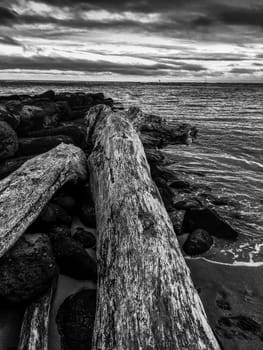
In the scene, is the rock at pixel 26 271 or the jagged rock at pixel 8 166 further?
the jagged rock at pixel 8 166

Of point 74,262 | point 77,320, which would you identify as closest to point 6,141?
point 74,262

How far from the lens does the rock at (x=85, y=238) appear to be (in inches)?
153

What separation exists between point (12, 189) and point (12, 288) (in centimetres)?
108

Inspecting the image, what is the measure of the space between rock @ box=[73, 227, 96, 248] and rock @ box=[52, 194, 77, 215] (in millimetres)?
583

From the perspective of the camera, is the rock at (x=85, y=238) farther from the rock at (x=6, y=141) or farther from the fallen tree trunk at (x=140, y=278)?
the rock at (x=6, y=141)

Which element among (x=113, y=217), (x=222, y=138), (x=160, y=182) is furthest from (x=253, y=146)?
(x=113, y=217)

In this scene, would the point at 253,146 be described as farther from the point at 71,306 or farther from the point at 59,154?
the point at 71,306

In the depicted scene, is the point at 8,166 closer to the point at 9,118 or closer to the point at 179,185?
the point at 9,118

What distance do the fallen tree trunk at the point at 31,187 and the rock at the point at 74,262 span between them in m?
0.48

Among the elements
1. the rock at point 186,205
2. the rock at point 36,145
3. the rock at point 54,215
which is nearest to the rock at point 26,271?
the rock at point 54,215

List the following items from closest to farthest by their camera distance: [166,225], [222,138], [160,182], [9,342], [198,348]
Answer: [198,348] → [9,342] → [166,225] → [160,182] → [222,138]

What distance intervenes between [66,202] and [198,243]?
2013 mm

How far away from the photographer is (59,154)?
450 centimetres

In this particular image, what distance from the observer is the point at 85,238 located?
3.93 meters
